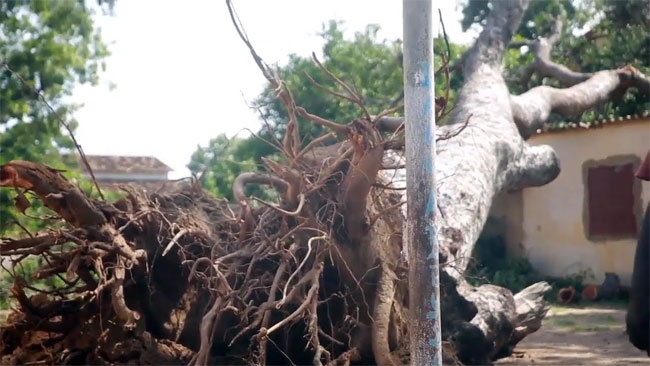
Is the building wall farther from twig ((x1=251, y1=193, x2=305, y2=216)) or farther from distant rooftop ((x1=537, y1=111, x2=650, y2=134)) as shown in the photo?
twig ((x1=251, y1=193, x2=305, y2=216))

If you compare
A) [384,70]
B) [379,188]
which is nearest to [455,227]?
[379,188]

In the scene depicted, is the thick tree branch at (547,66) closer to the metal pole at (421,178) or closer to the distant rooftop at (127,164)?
the metal pole at (421,178)

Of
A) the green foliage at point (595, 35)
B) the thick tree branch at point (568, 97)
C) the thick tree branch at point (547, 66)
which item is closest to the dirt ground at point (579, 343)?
the thick tree branch at point (568, 97)

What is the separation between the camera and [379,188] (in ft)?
20.6

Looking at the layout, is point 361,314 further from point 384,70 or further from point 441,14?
point 384,70

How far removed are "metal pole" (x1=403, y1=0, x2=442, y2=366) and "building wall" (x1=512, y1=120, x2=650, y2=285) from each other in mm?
9163

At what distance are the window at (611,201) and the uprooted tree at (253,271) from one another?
19.9 feet

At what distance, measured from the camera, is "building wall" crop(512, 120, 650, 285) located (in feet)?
41.0

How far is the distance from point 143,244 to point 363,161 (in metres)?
1.69

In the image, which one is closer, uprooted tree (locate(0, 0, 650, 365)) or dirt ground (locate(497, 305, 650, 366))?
uprooted tree (locate(0, 0, 650, 365))

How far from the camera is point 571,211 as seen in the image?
1329 cm

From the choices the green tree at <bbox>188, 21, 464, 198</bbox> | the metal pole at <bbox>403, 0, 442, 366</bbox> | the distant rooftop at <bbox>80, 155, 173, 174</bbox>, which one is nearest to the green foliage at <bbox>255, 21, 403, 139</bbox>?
the green tree at <bbox>188, 21, 464, 198</bbox>

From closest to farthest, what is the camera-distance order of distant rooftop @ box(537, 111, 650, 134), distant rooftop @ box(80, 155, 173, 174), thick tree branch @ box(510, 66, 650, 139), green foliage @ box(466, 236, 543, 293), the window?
1. thick tree branch @ box(510, 66, 650, 139)
2. distant rooftop @ box(537, 111, 650, 134)
3. the window
4. green foliage @ box(466, 236, 543, 293)
5. distant rooftop @ box(80, 155, 173, 174)

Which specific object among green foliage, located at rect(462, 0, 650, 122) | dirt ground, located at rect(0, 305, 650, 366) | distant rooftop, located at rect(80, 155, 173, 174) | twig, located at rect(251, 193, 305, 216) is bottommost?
dirt ground, located at rect(0, 305, 650, 366)
